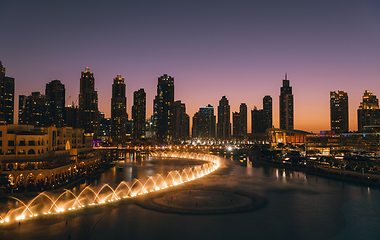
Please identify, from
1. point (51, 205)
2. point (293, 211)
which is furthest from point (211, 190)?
point (51, 205)

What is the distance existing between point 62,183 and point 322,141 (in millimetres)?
161259

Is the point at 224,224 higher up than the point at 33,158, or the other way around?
the point at 33,158

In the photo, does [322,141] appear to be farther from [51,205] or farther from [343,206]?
[51,205]

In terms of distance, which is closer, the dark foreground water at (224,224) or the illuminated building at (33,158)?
the dark foreground water at (224,224)

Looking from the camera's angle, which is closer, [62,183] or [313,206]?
[313,206]

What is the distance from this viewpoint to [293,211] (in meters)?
43.6

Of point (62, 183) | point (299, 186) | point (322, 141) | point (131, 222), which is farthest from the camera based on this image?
point (322, 141)

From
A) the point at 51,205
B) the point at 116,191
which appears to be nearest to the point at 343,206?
the point at 116,191

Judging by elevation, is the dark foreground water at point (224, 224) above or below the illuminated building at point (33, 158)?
below

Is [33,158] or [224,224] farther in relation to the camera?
[33,158]

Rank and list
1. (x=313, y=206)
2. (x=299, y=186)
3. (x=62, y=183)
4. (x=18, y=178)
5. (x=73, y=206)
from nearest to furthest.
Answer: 1. (x=73, y=206)
2. (x=313, y=206)
3. (x=18, y=178)
4. (x=62, y=183)
5. (x=299, y=186)

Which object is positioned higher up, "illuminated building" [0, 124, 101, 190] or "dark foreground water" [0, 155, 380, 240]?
"illuminated building" [0, 124, 101, 190]

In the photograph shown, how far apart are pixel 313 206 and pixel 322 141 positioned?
480ft

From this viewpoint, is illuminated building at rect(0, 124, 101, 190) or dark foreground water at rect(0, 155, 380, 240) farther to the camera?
illuminated building at rect(0, 124, 101, 190)
